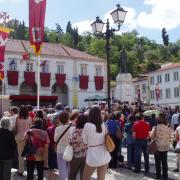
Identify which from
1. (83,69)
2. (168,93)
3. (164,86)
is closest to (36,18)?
(83,69)

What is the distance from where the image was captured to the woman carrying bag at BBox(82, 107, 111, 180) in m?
7.18

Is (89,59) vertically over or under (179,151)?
over

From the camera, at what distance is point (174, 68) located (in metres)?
70.3

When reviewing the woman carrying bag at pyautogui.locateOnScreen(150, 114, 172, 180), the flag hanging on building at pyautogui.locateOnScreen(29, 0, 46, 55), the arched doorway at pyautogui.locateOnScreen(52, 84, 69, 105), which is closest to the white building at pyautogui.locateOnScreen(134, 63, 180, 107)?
the arched doorway at pyautogui.locateOnScreen(52, 84, 69, 105)

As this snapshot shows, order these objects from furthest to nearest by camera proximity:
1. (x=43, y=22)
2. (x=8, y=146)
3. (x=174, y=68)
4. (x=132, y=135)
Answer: (x=174, y=68) → (x=43, y=22) → (x=132, y=135) → (x=8, y=146)

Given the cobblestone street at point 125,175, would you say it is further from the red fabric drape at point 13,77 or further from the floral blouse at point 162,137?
the red fabric drape at point 13,77

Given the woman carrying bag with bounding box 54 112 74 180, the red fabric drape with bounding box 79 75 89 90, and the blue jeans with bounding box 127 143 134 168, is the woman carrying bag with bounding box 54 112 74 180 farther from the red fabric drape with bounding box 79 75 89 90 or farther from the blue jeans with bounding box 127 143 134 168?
the red fabric drape with bounding box 79 75 89 90

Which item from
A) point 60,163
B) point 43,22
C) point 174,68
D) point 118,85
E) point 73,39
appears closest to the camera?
point 60,163

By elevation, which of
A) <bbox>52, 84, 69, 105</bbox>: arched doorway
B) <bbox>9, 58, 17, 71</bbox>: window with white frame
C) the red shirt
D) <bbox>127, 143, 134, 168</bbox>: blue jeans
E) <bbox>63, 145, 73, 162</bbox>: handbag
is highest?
<bbox>9, 58, 17, 71</bbox>: window with white frame

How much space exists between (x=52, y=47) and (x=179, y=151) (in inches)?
1918

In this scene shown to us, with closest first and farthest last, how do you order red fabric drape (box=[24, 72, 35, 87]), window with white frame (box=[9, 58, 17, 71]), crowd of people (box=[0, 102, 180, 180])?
crowd of people (box=[0, 102, 180, 180]) < window with white frame (box=[9, 58, 17, 71]) < red fabric drape (box=[24, 72, 35, 87])

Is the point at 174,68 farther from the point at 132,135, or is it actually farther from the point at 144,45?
the point at 144,45


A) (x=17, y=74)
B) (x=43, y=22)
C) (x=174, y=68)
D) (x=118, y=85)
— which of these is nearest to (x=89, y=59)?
(x=17, y=74)

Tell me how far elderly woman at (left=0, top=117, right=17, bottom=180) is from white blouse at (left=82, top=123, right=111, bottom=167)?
166 cm
